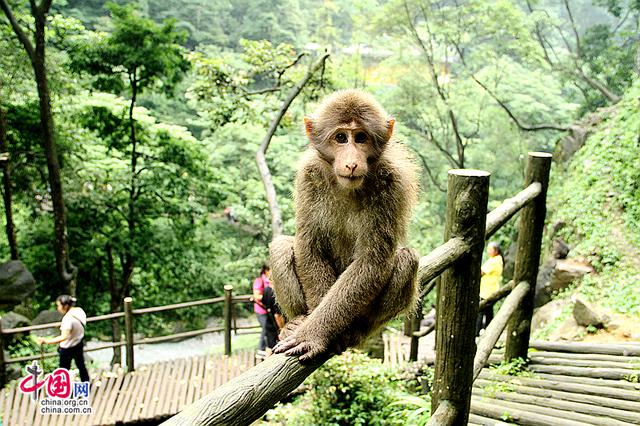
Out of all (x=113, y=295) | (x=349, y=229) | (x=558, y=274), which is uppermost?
(x=349, y=229)

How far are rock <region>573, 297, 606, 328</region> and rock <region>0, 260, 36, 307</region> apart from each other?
8312mm

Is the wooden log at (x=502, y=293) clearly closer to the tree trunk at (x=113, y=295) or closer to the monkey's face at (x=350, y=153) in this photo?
the monkey's face at (x=350, y=153)

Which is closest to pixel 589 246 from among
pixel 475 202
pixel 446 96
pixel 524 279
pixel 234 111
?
pixel 524 279

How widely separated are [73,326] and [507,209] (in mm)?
4867

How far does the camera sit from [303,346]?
1729 mm

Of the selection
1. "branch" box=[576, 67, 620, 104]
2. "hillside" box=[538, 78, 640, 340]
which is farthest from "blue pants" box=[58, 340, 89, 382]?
"branch" box=[576, 67, 620, 104]

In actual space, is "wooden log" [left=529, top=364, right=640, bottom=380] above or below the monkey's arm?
below

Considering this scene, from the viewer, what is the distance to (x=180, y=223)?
10.6 m

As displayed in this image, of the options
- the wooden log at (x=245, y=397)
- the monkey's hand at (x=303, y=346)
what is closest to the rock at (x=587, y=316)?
the monkey's hand at (x=303, y=346)

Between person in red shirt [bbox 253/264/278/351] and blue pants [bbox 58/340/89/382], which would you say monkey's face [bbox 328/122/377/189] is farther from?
blue pants [bbox 58/340/89/382]

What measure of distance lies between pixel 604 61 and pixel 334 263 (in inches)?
562

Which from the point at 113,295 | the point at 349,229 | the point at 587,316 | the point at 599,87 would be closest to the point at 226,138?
the point at 113,295

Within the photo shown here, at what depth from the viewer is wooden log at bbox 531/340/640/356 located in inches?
149

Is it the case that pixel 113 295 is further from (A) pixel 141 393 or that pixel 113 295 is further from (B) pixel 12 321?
(A) pixel 141 393
